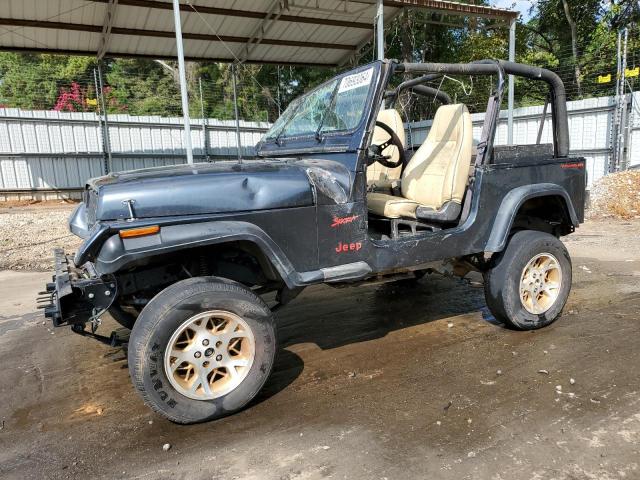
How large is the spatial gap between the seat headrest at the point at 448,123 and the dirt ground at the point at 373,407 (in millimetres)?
1699

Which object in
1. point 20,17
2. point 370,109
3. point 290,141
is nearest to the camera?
point 370,109

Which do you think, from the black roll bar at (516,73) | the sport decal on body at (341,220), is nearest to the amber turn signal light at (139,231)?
the sport decal on body at (341,220)

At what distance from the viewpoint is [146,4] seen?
10484 mm

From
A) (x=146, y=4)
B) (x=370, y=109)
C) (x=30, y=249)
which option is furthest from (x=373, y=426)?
(x=146, y=4)

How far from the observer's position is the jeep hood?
9.16 feet

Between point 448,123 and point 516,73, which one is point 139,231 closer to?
point 448,123

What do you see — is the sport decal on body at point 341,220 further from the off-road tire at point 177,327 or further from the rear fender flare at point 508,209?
the rear fender flare at point 508,209

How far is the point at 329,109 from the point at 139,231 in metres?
1.94

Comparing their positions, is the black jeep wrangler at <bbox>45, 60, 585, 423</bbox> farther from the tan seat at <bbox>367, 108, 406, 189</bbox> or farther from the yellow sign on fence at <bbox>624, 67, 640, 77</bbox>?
the yellow sign on fence at <bbox>624, 67, 640, 77</bbox>

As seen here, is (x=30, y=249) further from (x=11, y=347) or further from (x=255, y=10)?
(x=255, y=10)

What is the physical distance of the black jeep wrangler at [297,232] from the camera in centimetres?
281

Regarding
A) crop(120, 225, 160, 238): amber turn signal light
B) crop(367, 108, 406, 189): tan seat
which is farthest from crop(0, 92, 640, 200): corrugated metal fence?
crop(120, 225, 160, 238): amber turn signal light

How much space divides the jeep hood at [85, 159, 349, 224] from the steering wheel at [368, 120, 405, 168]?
19.8 inches

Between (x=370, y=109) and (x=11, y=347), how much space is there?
3.70 m
